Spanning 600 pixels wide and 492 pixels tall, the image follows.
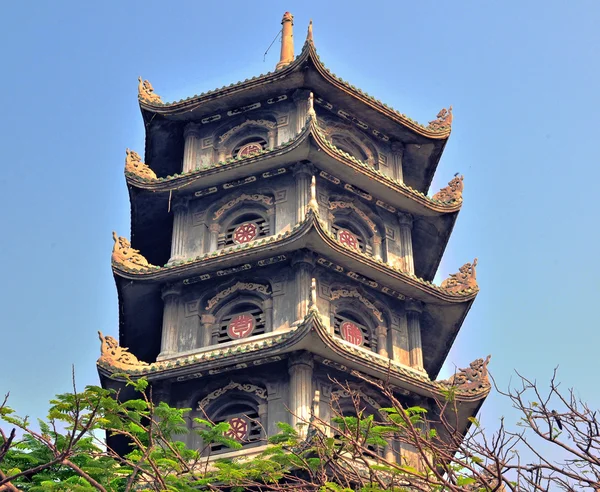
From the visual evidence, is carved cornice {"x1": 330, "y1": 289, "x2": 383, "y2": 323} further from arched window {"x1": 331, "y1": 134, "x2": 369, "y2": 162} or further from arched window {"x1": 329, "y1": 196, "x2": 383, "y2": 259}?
arched window {"x1": 331, "y1": 134, "x2": 369, "y2": 162}

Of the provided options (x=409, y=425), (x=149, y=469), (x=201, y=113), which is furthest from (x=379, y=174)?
(x=409, y=425)

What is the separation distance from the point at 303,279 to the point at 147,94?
6.68m

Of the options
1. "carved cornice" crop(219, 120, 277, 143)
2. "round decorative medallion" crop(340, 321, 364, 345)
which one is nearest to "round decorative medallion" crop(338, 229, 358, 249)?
"round decorative medallion" crop(340, 321, 364, 345)

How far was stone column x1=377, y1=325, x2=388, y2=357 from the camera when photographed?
1956cm

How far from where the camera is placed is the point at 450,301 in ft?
66.4

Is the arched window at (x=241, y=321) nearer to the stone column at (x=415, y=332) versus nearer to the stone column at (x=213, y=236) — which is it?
the stone column at (x=213, y=236)

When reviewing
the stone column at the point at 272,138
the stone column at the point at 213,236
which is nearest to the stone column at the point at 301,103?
the stone column at the point at 272,138

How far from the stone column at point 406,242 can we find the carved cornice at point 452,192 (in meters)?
0.81

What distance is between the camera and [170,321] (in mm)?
19656

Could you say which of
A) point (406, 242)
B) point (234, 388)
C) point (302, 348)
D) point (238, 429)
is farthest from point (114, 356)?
point (406, 242)

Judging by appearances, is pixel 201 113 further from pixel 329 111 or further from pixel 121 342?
pixel 121 342

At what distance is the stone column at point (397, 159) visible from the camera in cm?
2280

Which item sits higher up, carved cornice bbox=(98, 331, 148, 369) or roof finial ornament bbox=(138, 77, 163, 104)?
roof finial ornament bbox=(138, 77, 163, 104)

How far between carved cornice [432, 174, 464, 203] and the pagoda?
34 millimetres
